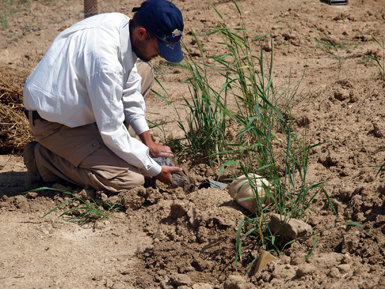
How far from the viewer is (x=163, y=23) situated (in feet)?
10.8

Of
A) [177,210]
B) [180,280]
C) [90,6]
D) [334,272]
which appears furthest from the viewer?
[90,6]

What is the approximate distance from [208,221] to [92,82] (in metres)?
1.08

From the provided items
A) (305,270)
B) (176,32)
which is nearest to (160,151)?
(176,32)

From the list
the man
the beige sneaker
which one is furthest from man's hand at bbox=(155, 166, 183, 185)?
the beige sneaker

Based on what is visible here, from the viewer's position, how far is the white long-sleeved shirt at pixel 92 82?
11.0 feet

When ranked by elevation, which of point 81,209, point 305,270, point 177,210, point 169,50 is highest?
point 169,50

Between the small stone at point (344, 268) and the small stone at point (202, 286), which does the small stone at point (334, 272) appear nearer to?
the small stone at point (344, 268)

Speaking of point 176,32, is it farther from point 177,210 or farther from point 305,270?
point 305,270

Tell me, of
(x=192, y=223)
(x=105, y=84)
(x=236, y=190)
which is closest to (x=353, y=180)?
(x=236, y=190)

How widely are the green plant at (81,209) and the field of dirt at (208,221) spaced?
0.05 metres

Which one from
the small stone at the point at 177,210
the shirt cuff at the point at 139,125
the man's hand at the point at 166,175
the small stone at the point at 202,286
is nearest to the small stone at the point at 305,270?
the small stone at the point at 202,286

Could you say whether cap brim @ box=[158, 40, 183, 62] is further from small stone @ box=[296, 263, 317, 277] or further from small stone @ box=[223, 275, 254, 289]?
small stone @ box=[296, 263, 317, 277]

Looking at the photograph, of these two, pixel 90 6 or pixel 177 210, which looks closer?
pixel 177 210

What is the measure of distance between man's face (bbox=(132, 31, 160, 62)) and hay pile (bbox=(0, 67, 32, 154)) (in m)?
1.47
